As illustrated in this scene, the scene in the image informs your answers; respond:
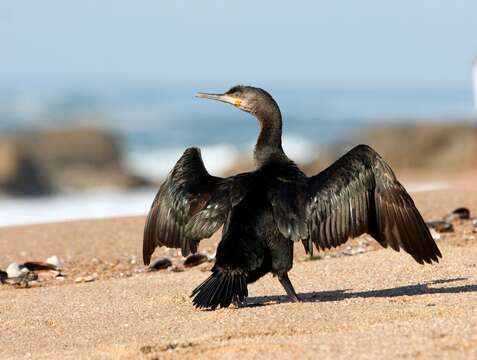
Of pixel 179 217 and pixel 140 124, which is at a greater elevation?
pixel 140 124

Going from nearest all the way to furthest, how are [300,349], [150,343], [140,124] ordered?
[300,349], [150,343], [140,124]

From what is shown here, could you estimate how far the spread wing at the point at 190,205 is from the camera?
812cm

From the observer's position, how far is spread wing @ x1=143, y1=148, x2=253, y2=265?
8117mm

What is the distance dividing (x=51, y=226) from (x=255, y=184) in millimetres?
5850

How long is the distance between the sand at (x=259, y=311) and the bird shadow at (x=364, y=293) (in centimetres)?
1

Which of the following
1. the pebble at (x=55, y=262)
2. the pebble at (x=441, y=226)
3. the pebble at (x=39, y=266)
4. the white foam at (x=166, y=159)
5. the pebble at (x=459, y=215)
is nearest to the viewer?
the pebble at (x=39, y=266)

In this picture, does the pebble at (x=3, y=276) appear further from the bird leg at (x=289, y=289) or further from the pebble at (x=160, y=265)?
the bird leg at (x=289, y=289)

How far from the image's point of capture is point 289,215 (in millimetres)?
7965

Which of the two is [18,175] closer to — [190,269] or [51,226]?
[51,226]

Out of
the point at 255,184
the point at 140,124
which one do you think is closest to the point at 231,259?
the point at 255,184

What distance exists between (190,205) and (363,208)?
128 cm

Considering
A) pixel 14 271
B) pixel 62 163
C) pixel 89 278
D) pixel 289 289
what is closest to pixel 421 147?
pixel 62 163

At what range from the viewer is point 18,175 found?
29.0 metres

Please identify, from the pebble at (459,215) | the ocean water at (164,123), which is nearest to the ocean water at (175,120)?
the ocean water at (164,123)
